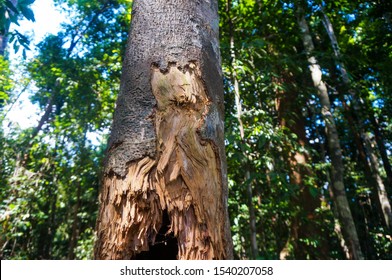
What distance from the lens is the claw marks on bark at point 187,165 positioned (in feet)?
3.35

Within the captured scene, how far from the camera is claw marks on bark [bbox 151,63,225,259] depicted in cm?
102

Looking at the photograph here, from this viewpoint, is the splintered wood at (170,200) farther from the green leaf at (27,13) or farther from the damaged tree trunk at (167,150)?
the green leaf at (27,13)

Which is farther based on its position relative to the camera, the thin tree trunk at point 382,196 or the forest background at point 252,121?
the thin tree trunk at point 382,196

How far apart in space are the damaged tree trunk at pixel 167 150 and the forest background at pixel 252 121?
1.99m

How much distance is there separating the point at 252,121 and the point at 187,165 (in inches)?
124

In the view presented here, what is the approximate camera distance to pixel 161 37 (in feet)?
4.19

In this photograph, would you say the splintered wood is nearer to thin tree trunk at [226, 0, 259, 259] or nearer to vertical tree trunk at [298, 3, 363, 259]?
thin tree trunk at [226, 0, 259, 259]

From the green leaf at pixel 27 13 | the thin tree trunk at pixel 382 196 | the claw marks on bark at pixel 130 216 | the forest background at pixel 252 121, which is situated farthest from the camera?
the thin tree trunk at pixel 382 196

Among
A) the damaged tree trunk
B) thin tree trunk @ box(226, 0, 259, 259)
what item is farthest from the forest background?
the damaged tree trunk

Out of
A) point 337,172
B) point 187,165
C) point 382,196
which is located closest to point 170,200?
point 187,165

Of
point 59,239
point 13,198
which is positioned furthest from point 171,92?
point 59,239

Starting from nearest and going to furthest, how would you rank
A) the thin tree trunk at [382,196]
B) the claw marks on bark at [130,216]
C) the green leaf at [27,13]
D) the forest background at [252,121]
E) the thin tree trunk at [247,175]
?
the claw marks on bark at [130,216], the green leaf at [27,13], the thin tree trunk at [247,175], the forest background at [252,121], the thin tree trunk at [382,196]

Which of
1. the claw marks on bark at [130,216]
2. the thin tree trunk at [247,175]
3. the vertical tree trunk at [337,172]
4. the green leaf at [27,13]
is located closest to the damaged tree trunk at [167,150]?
the claw marks on bark at [130,216]

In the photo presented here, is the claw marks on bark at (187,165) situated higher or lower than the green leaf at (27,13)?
lower
